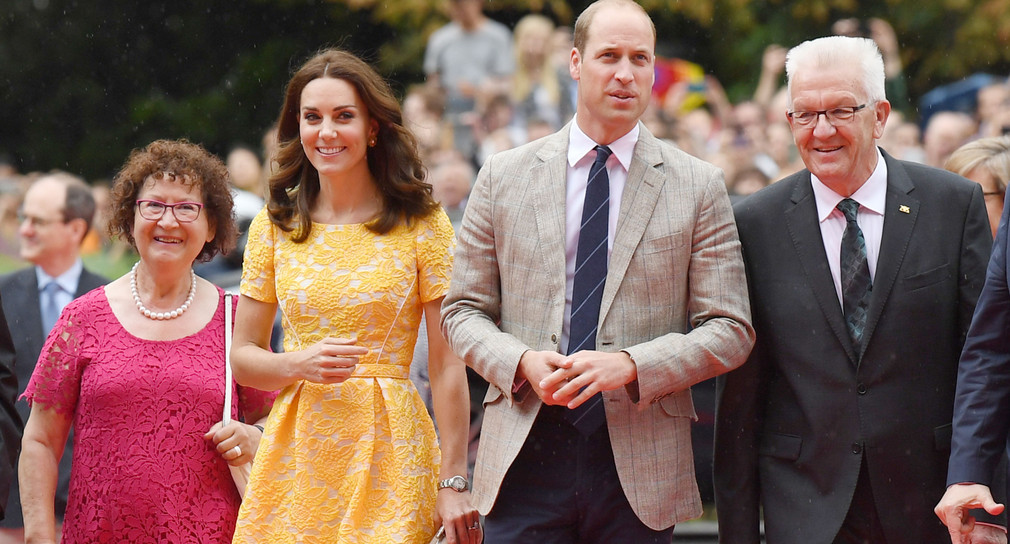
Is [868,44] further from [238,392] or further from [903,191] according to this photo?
[238,392]

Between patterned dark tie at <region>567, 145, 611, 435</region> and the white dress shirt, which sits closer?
patterned dark tie at <region>567, 145, 611, 435</region>

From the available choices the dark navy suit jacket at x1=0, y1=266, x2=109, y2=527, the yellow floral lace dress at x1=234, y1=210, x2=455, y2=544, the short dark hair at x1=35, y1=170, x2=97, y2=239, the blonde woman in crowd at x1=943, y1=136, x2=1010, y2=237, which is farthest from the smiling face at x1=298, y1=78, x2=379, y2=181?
the short dark hair at x1=35, y1=170, x2=97, y2=239

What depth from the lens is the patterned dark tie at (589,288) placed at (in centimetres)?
398

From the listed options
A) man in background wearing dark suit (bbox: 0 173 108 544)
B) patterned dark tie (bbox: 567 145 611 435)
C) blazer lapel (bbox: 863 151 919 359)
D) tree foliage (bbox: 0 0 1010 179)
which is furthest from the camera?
tree foliage (bbox: 0 0 1010 179)

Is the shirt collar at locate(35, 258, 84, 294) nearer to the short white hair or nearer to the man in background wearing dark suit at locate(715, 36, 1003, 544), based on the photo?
the man in background wearing dark suit at locate(715, 36, 1003, 544)

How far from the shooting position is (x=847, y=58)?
13.7 ft

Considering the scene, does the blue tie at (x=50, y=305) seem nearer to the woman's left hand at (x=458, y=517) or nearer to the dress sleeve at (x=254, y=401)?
the dress sleeve at (x=254, y=401)

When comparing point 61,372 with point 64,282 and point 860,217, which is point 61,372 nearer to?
point 64,282

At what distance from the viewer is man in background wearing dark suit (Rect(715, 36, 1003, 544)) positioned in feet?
13.5

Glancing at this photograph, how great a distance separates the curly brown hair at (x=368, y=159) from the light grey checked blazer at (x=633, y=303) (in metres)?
0.38

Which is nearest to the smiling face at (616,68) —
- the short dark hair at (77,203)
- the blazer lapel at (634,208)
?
the blazer lapel at (634,208)

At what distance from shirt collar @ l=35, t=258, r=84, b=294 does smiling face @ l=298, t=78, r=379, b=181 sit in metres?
2.97

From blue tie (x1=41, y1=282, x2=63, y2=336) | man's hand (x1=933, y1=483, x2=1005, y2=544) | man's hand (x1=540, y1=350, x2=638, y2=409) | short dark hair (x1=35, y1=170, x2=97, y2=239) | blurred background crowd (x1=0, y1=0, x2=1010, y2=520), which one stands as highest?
blurred background crowd (x1=0, y1=0, x2=1010, y2=520)

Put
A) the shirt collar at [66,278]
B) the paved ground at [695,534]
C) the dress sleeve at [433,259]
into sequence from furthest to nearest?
the paved ground at [695,534]
the shirt collar at [66,278]
the dress sleeve at [433,259]
